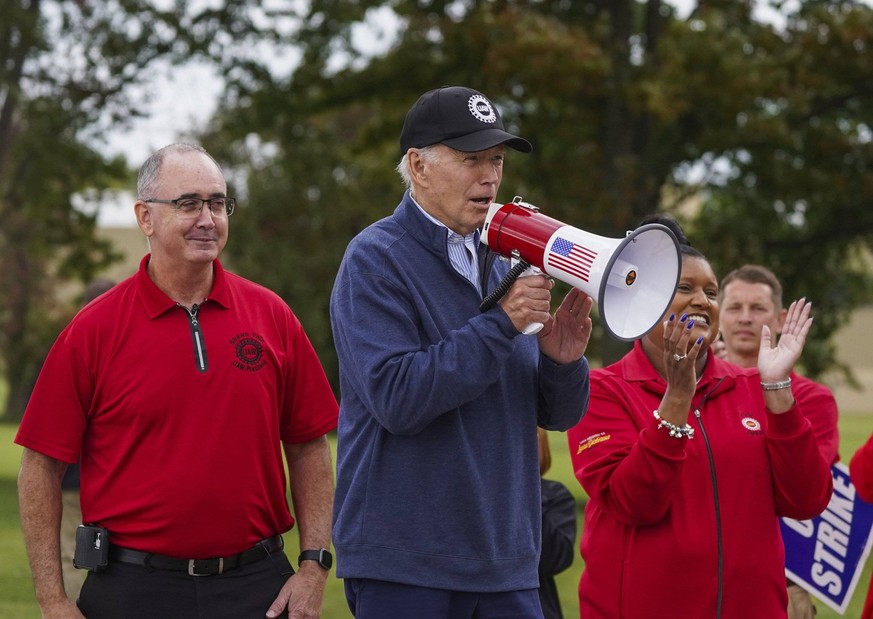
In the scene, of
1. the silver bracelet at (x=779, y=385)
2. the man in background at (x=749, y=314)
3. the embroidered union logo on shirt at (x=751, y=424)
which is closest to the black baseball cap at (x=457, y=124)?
the silver bracelet at (x=779, y=385)

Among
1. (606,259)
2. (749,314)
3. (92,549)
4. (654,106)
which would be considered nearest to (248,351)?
(92,549)

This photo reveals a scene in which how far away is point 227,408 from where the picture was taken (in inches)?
175

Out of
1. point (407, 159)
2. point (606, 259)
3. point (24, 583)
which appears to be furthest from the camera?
point (24, 583)

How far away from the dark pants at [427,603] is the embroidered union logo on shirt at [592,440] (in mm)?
822

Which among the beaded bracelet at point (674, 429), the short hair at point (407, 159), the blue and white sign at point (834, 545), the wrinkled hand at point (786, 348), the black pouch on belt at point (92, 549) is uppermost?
the short hair at point (407, 159)

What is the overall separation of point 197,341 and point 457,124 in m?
1.18

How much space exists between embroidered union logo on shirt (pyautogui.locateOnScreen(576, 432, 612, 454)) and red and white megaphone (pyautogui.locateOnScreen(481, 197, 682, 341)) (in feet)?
2.98

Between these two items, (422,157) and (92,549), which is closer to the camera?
(422,157)

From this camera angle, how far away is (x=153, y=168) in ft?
15.3

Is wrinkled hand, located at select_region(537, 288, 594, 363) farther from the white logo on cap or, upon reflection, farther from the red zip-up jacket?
the white logo on cap

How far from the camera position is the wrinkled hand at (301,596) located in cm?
456

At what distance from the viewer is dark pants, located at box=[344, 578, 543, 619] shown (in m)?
3.82

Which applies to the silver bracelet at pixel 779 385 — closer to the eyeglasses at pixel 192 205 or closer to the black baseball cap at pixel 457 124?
the black baseball cap at pixel 457 124

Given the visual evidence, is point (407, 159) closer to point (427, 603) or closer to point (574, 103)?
point (427, 603)
